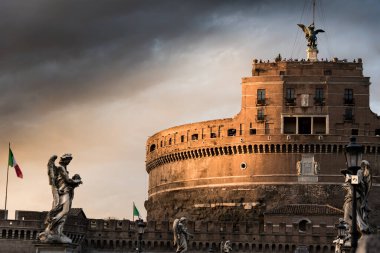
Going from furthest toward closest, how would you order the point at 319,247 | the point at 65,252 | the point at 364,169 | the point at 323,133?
the point at 323,133 → the point at 319,247 → the point at 364,169 → the point at 65,252

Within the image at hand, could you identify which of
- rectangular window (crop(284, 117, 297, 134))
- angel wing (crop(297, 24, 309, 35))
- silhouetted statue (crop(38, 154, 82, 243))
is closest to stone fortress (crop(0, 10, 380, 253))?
rectangular window (crop(284, 117, 297, 134))

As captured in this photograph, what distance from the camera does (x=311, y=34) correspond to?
12081cm

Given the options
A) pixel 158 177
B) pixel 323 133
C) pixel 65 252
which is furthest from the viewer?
pixel 158 177

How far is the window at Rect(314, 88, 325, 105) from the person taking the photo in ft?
367

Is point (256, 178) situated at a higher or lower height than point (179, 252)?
higher

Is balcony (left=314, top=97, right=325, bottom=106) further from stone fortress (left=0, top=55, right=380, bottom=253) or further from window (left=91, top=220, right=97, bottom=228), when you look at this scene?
window (left=91, top=220, right=97, bottom=228)

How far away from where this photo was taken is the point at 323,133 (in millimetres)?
111188

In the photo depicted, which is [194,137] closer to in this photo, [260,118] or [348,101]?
[260,118]

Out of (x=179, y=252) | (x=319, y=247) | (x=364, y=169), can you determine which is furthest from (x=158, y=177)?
(x=364, y=169)

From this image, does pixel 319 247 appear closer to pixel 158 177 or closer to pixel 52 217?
pixel 158 177

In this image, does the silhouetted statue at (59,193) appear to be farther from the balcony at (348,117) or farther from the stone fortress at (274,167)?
the balcony at (348,117)

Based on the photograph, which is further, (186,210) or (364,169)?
(186,210)

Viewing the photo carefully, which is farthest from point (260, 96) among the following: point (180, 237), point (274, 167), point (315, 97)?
point (180, 237)

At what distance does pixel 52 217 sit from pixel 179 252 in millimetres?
19121
